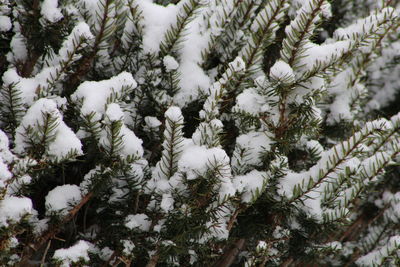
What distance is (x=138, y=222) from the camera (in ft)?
2.83

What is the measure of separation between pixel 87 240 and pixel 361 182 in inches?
28.2

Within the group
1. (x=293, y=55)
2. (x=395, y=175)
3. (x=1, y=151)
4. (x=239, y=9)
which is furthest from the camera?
(x=395, y=175)

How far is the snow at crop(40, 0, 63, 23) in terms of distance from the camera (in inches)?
34.5

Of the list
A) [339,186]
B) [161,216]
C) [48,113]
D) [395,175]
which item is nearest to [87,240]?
[161,216]

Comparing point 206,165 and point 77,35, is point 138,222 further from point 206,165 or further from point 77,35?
point 77,35

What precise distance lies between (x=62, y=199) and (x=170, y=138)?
0.30 m

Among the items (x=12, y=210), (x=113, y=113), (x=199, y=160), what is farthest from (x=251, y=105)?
(x=12, y=210)

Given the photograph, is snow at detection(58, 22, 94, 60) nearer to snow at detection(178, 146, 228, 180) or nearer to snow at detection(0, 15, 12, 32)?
snow at detection(0, 15, 12, 32)

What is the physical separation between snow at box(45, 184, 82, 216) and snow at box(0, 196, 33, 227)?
3.7 inches

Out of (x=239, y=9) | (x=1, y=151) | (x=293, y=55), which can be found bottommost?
(x=1, y=151)

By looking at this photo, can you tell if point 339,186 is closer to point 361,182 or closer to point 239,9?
point 361,182

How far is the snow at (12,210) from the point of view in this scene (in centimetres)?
72

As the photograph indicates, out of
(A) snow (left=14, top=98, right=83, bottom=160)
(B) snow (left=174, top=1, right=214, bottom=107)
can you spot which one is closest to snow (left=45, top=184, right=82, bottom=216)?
(A) snow (left=14, top=98, right=83, bottom=160)

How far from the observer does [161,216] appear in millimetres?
824
